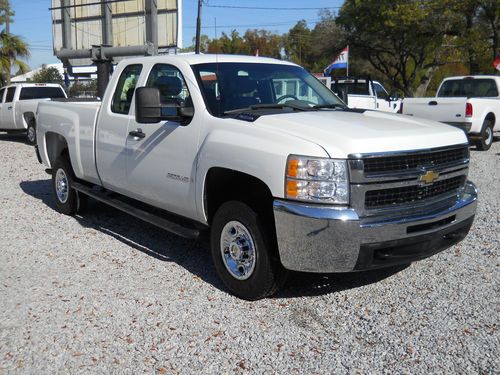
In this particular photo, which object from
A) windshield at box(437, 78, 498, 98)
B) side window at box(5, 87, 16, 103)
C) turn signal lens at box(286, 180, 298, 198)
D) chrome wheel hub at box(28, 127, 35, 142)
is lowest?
chrome wheel hub at box(28, 127, 35, 142)

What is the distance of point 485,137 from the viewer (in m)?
14.2

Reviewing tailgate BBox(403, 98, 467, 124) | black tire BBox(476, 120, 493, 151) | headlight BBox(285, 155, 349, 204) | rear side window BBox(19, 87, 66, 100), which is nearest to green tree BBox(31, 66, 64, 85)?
rear side window BBox(19, 87, 66, 100)

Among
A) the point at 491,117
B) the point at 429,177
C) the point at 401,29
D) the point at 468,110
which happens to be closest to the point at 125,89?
the point at 429,177

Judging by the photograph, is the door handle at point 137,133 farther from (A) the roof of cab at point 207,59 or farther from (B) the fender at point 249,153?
(B) the fender at point 249,153

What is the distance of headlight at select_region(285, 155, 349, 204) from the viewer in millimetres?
3740

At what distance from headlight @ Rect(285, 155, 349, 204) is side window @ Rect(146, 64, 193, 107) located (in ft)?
4.93

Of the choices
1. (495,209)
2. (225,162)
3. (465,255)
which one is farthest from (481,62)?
(225,162)

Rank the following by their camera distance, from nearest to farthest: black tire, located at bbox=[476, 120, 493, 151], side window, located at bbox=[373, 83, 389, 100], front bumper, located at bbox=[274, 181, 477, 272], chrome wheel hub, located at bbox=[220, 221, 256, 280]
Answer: front bumper, located at bbox=[274, 181, 477, 272]
chrome wheel hub, located at bbox=[220, 221, 256, 280]
black tire, located at bbox=[476, 120, 493, 151]
side window, located at bbox=[373, 83, 389, 100]

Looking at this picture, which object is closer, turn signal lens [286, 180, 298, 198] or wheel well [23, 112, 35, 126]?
turn signal lens [286, 180, 298, 198]

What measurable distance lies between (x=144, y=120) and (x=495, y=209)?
5160 mm

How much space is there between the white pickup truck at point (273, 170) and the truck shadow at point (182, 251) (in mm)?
410

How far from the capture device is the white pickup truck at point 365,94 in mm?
16484

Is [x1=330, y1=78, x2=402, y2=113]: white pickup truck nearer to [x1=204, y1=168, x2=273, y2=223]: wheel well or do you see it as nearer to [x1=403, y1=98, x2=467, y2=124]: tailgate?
[x1=403, y1=98, x2=467, y2=124]: tailgate

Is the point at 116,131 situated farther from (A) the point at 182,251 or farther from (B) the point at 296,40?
(B) the point at 296,40
